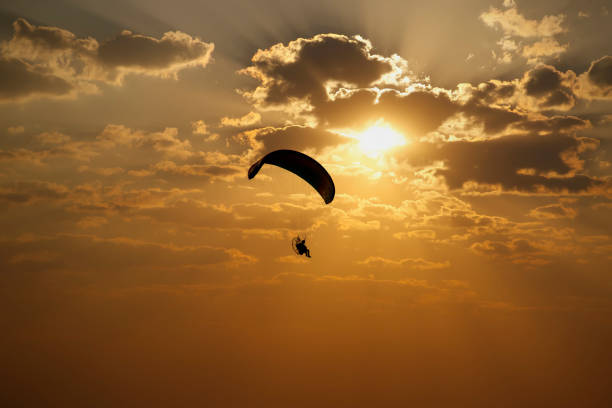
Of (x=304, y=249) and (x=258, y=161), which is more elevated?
(x=258, y=161)

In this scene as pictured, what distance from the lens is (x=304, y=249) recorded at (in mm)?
26766

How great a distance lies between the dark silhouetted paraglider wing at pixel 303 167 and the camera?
86.9ft

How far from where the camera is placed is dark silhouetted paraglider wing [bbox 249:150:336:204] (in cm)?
2648

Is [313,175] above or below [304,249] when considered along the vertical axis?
above

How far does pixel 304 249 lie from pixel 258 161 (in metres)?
5.63

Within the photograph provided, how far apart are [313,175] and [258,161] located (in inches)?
148

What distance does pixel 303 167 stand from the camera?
91.9 ft

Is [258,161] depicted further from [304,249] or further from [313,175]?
[304,249]

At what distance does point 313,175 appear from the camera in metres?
28.3

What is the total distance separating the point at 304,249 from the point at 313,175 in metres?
4.62

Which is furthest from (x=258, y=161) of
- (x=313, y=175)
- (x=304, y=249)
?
(x=304, y=249)

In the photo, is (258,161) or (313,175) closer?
(258,161)

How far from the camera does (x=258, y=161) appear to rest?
1035 inches
